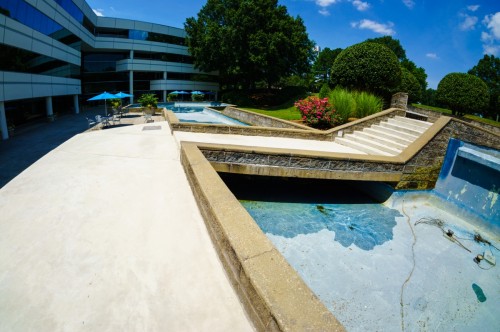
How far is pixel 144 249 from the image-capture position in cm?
355

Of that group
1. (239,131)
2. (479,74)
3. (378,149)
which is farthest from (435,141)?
(479,74)

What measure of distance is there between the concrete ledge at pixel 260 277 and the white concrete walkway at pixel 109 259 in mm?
229

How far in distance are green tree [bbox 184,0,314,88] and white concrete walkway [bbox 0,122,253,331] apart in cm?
2794

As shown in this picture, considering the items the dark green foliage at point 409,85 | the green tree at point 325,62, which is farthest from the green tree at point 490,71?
the dark green foliage at point 409,85

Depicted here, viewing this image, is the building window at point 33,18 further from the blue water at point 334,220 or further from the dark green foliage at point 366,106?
the dark green foliage at point 366,106

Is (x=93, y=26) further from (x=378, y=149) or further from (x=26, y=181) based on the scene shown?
(x=378, y=149)

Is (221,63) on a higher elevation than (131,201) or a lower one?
higher

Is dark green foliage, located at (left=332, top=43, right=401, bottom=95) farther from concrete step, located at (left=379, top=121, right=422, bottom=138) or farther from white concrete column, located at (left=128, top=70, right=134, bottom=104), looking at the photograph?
white concrete column, located at (left=128, top=70, right=134, bottom=104)

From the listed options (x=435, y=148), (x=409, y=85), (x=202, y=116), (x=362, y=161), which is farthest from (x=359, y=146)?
(x=409, y=85)

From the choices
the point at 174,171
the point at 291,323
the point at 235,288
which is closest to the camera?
the point at 291,323

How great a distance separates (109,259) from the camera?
3.31m

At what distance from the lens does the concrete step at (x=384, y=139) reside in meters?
10.5

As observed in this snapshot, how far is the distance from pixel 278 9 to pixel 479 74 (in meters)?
52.7

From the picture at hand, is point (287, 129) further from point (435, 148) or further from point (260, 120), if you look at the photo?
point (260, 120)
